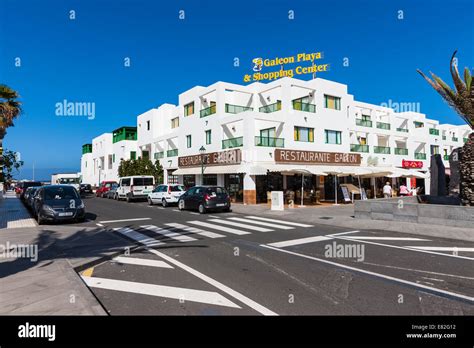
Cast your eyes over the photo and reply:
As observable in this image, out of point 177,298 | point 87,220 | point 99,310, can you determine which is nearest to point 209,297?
point 177,298

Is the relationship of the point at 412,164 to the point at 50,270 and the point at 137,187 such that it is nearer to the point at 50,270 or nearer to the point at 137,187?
the point at 137,187

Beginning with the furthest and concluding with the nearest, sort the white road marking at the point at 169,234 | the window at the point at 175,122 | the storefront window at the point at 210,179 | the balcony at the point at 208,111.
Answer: the window at the point at 175,122
the balcony at the point at 208,111
the storefront window at the point at 210,179
the white road marking at the point at 169,234

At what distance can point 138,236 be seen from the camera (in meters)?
10.4

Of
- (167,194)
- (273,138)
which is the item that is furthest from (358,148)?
(167,194)

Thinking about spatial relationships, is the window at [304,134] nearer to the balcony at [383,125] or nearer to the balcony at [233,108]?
the balcony at [233,108]

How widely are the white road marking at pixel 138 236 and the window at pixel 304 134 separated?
1882 cm

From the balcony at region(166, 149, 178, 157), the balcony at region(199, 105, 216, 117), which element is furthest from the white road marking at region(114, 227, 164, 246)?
the balcony at region(166, 149, 178, 157)

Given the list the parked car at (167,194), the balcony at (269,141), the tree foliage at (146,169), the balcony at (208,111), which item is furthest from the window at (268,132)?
the tree foliage at (146,169)

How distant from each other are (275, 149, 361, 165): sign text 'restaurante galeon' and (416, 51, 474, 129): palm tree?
13008mm

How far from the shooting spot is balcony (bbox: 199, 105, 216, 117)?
29.3 meters

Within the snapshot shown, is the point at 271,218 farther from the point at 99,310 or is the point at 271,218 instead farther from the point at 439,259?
the point at 99,310

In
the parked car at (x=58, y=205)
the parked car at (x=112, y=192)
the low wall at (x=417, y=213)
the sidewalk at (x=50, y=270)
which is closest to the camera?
the sidewalk at (x=50, y=270)

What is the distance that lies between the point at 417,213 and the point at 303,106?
1762 cm

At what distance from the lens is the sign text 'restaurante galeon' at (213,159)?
24770 millimetres
